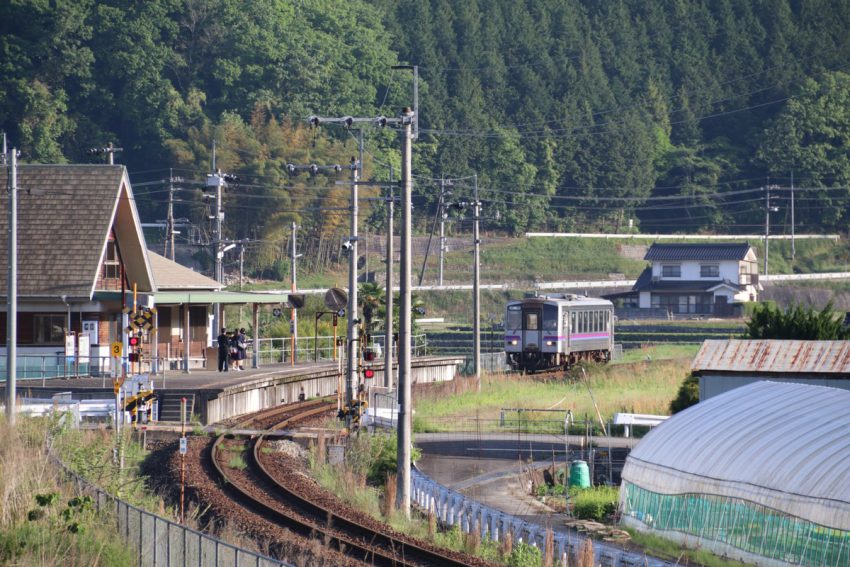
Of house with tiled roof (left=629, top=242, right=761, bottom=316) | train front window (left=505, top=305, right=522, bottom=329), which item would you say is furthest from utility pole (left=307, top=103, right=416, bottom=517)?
house with tiled roof (left=629, top=242, right=761, bottom=316)

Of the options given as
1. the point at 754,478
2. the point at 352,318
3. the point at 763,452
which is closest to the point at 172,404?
→ the point at 352,318

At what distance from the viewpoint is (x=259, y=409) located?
3641 cm

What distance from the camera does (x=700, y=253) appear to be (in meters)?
87.1

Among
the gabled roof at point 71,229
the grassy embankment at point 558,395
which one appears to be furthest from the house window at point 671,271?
the gabled roof at point 71,229

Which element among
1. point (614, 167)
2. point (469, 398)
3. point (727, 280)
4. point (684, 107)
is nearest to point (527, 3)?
point (684, 107)

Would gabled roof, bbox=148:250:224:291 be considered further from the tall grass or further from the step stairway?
the tall grass

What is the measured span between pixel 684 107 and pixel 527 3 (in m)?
18.3

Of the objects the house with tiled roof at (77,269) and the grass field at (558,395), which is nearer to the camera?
the grass field at (558,395)

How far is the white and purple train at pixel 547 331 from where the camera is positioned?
Answer: 49.1 meters

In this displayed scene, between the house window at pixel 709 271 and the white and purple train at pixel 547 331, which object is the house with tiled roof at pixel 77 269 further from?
the house window at pixel 709 271

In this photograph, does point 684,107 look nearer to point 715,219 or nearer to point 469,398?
point 715,219

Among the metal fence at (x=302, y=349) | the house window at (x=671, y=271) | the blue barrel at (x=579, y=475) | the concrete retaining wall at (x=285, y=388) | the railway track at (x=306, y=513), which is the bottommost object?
the blue barrel at (x=579, y=475)

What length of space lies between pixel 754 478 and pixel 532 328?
1147 inches

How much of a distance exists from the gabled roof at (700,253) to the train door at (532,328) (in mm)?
38406
